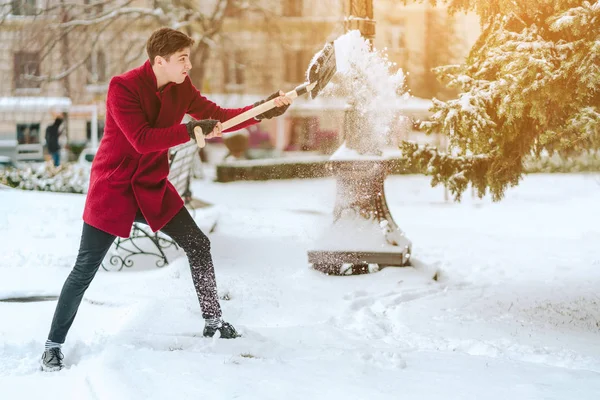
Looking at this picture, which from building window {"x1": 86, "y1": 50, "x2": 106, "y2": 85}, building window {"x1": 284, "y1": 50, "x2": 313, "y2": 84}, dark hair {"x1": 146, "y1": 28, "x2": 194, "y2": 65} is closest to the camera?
dark hair {"x1": 146, "y1": 28, "x2": 194, "y2": 65}

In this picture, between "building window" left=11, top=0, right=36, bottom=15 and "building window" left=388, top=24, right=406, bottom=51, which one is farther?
"building window" left=388, top=24, right=406, bottom=51

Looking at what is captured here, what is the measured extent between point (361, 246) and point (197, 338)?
244 cm

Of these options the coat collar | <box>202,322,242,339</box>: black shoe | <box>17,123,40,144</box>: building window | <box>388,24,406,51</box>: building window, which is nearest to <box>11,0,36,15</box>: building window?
the coat collar

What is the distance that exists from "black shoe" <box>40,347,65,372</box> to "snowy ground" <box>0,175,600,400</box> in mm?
47

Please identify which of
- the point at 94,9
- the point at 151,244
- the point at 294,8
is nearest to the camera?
the point at 151,244

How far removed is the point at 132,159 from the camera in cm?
377

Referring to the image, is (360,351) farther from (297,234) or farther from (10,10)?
(10,10)

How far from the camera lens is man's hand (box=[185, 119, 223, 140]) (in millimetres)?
3597

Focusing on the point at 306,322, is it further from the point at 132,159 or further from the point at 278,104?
the point at 132,159

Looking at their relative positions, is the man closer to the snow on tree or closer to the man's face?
the snow on tree

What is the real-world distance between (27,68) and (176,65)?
40.6ft

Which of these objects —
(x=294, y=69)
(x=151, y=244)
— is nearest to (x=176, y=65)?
(x=151, y=244)

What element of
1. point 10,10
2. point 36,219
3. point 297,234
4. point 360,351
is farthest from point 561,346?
point 10,10

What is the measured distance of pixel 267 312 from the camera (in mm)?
5012
